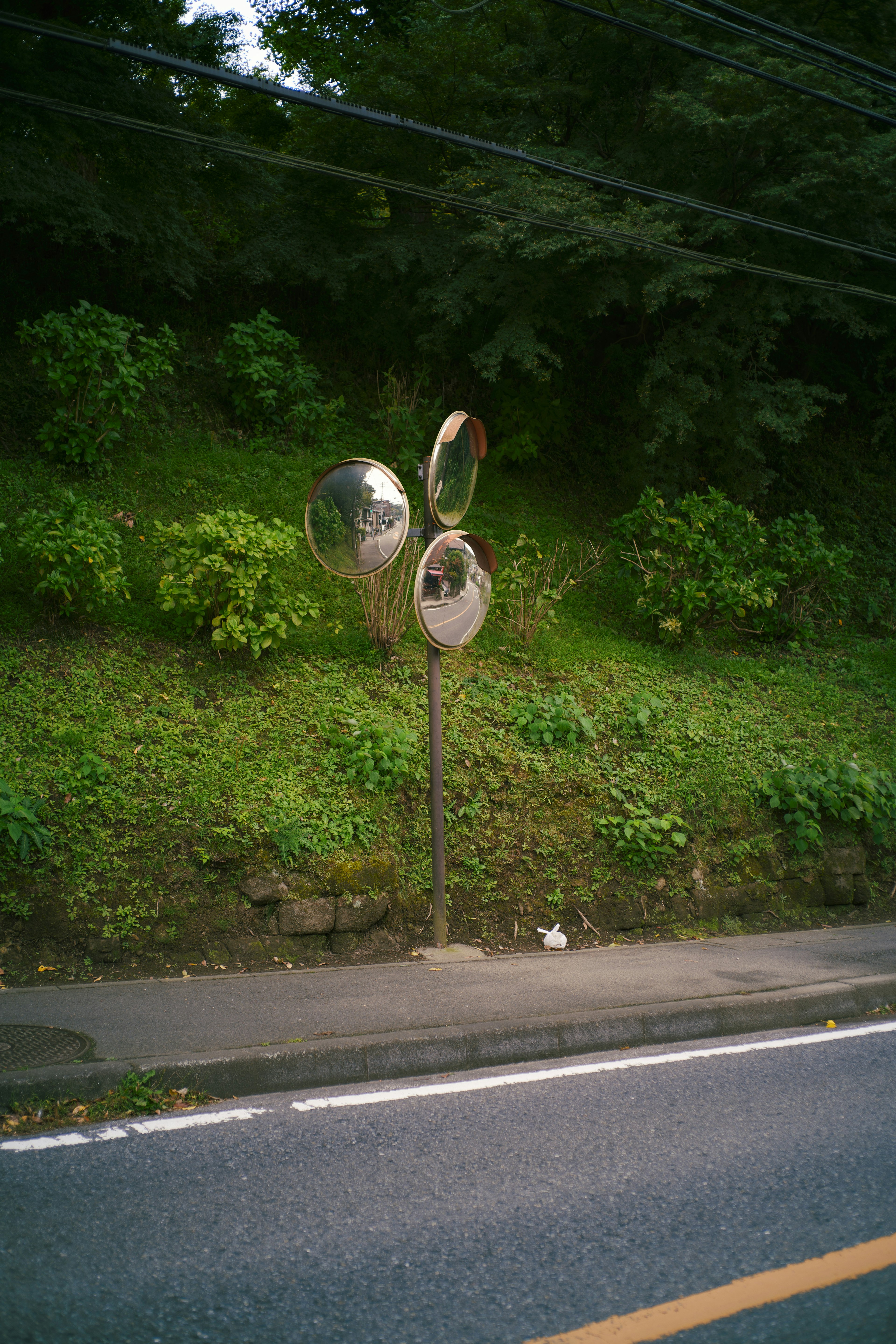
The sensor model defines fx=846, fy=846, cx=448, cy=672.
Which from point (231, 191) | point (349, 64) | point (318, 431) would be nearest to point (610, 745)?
point (318, 431)

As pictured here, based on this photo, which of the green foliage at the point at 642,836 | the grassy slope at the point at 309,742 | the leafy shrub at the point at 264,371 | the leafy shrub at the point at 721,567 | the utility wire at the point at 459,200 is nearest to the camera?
the grassy slope at the point at 309,742

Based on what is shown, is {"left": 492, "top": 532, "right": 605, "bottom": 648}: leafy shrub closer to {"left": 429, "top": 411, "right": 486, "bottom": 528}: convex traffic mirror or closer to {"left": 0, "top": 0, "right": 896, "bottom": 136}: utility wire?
{"left": 429, "top": 411, "right": 486, "bottom": 528}: convex traffic mirror

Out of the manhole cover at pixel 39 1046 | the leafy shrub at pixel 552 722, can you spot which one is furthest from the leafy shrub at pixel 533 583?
the manhole cover at pixel 39 1046

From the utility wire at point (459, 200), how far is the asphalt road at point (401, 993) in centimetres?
581

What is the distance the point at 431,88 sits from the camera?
11.3 meters

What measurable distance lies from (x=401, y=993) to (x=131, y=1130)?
1.83 meters

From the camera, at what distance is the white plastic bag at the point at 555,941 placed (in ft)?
21.0

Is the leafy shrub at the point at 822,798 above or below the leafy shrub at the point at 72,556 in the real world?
below

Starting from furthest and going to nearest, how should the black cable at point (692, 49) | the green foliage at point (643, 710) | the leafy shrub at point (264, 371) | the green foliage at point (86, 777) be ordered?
1. the leafy shrub at point (264, 371)
2. the green foliage at point (643, 710)
3. the green foliage at point (86, 777)
4. the black cable at point (692, 49)

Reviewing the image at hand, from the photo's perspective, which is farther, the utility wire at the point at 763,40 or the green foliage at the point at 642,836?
the green foliage at the point at 642,836

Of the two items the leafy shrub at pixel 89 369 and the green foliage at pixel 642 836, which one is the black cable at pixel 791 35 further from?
the leafy shrub at pixel 89 369

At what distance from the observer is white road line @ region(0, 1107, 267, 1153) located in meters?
3.51

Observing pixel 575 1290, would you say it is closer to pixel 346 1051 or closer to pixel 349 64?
pixel 346 1051

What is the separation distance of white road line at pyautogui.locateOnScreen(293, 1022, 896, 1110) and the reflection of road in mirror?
2.73 meters
